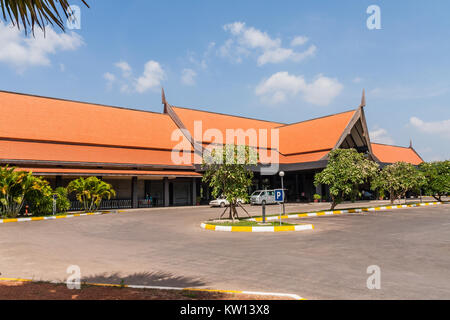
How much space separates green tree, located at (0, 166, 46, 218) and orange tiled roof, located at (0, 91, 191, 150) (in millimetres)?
7318

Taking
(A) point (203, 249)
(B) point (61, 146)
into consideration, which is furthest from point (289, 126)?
(A) point (203, 249)

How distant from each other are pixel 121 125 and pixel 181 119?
6337 mm

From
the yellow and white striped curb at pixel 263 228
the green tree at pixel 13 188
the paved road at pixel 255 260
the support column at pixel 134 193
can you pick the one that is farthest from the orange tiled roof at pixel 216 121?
the paved road at pixel 255 260

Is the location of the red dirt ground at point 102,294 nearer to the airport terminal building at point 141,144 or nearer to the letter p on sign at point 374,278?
the letter p on sign at point 374,278

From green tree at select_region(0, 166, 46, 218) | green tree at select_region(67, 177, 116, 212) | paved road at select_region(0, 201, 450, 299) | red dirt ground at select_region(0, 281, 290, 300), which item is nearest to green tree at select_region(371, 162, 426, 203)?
paved road at select_region(0, 201, 450, 299)

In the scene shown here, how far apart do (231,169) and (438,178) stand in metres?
25.6

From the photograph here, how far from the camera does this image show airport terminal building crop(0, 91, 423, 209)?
23.8 meters

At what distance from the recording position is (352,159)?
20828 mm

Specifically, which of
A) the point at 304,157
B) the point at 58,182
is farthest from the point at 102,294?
the point at 304,157

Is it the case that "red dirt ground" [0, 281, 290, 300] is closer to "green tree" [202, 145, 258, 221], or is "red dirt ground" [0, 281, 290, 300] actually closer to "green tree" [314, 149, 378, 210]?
"green tree" [202, 145, 258, 221]

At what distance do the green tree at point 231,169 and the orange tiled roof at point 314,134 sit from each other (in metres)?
18.3
